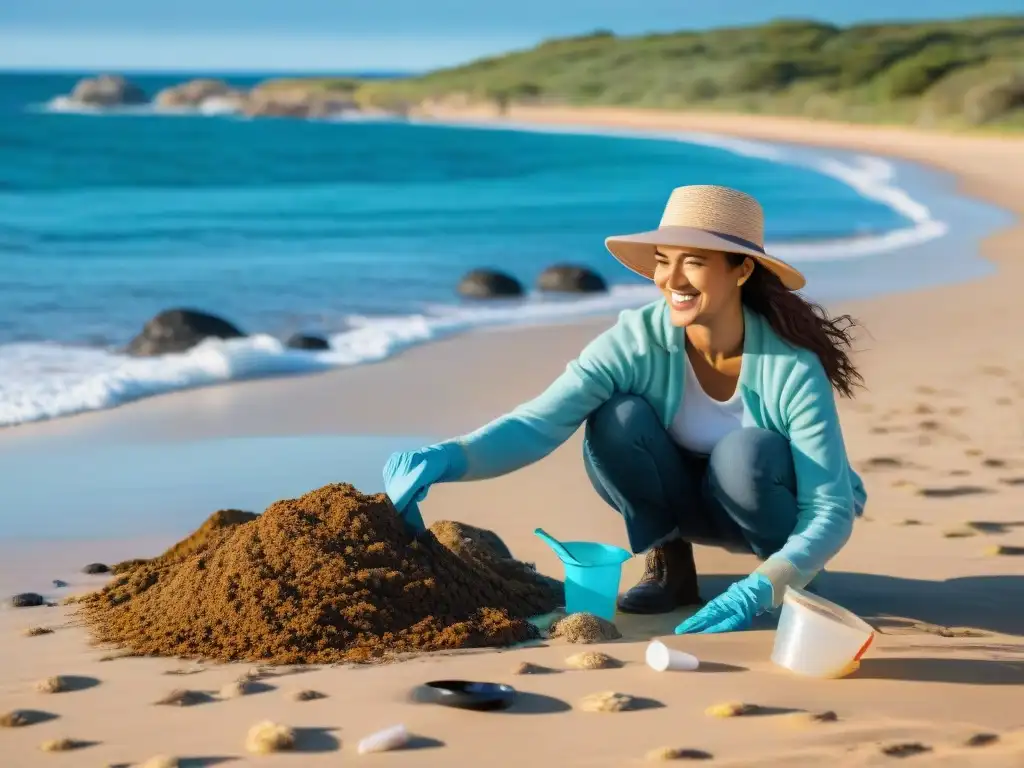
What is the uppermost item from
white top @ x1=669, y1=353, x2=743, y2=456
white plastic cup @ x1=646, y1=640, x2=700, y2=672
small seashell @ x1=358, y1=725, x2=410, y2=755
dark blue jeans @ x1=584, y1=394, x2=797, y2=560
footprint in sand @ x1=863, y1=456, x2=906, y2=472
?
white top @ x1=669, y1=353, x2=743, y2=456

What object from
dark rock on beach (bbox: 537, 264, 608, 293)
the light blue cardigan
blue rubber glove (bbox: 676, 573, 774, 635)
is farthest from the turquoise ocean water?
blue rubber glove (bbox: 676, 573, 774, 635)

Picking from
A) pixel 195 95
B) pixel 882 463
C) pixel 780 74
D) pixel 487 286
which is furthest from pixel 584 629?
pixel 195 95

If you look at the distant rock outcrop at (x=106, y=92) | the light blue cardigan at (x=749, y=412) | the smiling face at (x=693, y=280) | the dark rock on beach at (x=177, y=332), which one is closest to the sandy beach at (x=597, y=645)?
the light blue cardigan at (x=749, y=412)

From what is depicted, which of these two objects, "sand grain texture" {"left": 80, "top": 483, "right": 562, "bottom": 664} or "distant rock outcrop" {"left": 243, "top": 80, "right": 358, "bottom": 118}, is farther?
"distant rock outcrop" {"left": 243, "top": 80, "right": 358, "bottom": 118}

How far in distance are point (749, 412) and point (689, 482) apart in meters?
0.28

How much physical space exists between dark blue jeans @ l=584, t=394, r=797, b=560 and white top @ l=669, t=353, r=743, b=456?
49 mm

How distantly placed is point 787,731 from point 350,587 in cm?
116

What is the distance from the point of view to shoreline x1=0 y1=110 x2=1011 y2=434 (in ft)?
26.5

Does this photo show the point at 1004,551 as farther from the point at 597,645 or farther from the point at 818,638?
the point at 597,645

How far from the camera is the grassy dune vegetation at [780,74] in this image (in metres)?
60.4

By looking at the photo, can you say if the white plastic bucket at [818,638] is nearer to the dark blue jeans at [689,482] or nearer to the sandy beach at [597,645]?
the sandy beach at [597,645]

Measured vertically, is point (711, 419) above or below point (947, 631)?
above

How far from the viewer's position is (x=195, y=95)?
105 metres

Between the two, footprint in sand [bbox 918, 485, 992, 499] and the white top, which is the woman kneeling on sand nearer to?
the white top
